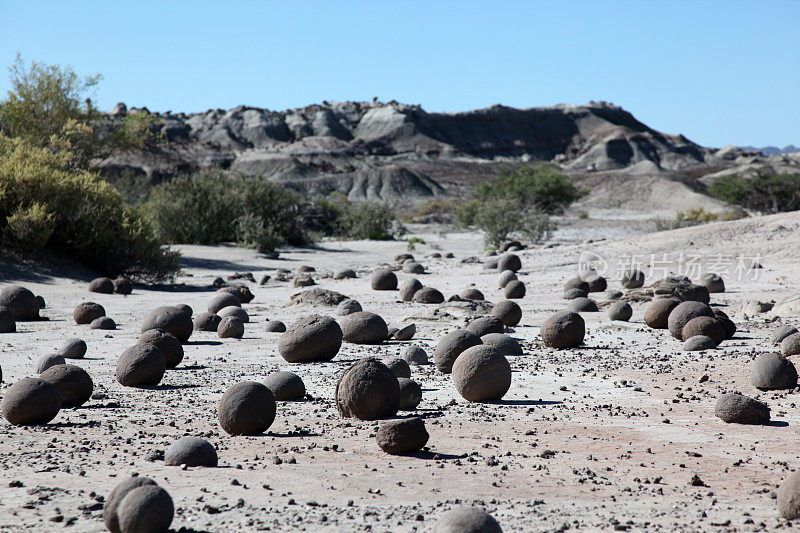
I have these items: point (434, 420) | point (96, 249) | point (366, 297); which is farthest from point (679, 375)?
point (96, 249)

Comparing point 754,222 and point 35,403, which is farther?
point 754,222

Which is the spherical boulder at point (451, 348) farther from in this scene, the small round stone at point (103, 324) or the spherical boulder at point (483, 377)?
the small round stone at point (103, 324)

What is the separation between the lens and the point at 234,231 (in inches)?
1065

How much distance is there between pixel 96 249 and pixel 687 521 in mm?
15985

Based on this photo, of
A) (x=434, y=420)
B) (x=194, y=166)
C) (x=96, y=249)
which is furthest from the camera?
(x=194, y=166)

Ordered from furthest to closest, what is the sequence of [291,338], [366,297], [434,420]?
[366,297] < [291,338] < [434,420]

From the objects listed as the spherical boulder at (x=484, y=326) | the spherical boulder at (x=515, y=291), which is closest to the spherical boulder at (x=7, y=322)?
the spherical boulder at (x=484, y=326)

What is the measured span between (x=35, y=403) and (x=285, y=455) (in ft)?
6.26

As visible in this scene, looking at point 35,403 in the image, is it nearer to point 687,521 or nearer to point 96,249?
point 687,521

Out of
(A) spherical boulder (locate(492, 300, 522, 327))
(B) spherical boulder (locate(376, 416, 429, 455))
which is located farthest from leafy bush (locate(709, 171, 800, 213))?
(B) spherical boulder (locate(376, 416, 429, 455))

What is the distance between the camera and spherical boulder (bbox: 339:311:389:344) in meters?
9.73

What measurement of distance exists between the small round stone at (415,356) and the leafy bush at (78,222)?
10.5m

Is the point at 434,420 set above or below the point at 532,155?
below

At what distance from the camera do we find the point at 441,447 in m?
5.38
